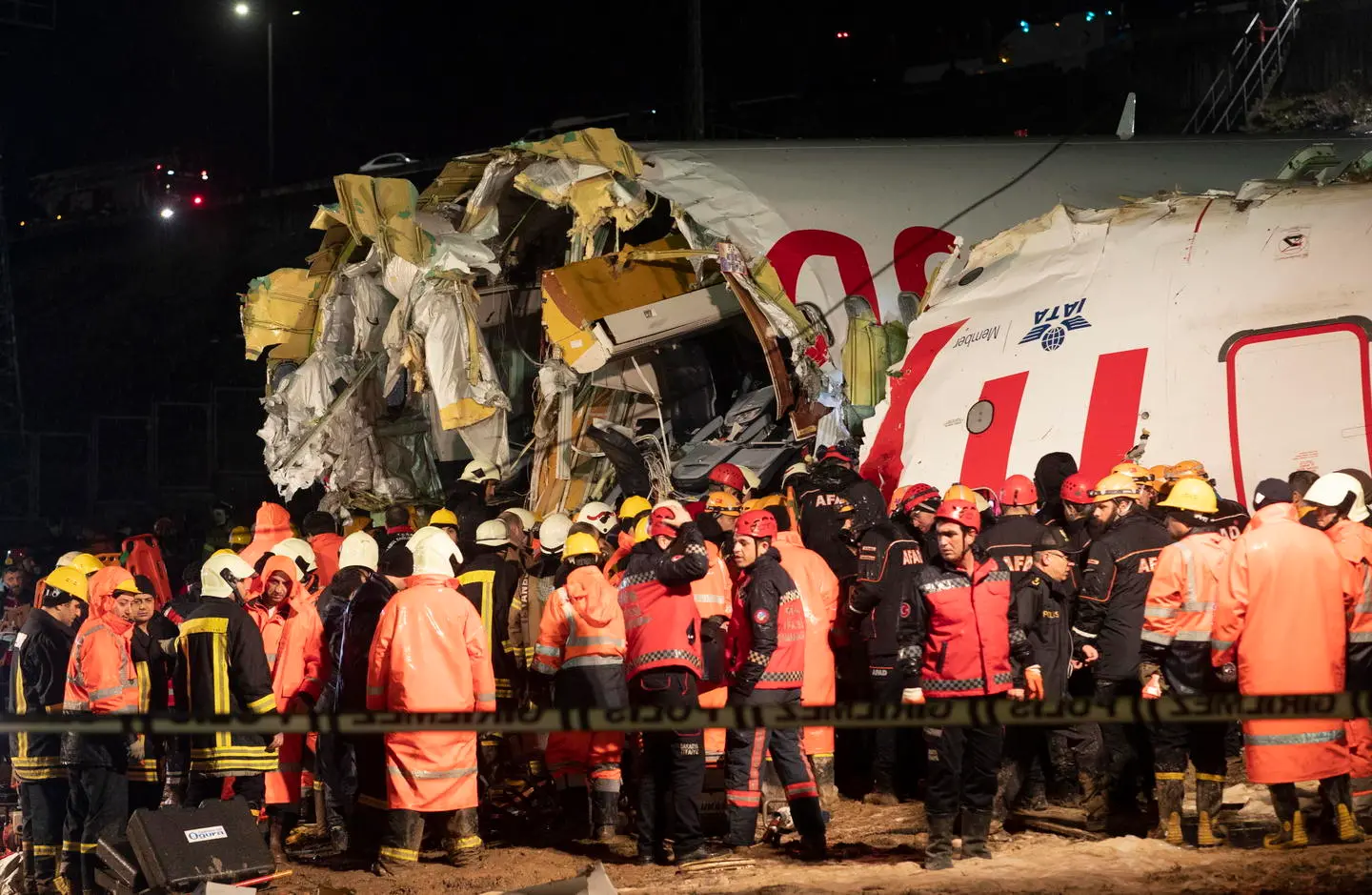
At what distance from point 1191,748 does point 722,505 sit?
342 cm

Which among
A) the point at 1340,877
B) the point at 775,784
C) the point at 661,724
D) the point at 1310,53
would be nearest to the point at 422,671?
the point at 775,784

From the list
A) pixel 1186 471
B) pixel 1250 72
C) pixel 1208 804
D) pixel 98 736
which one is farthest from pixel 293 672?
pixel 1250 72

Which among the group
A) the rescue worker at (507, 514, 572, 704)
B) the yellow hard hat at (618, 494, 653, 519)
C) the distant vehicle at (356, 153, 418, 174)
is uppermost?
the distant vehicle at (356, 153, 418, 174)

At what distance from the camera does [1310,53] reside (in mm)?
24781

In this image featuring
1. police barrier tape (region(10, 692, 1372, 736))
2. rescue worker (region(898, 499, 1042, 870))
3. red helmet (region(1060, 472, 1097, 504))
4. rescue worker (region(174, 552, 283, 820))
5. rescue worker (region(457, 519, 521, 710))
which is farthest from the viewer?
rescue worker (region(457, 519, 521, 710))

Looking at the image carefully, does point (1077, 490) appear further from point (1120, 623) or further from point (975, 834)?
point (975, 834)

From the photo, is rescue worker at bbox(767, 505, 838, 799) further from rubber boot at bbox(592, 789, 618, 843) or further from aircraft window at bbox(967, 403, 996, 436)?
aircraft window at bbox(967, 403, 996, 436)

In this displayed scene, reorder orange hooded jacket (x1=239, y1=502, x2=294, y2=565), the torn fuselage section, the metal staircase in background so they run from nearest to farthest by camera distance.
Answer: orange hooded jacket (x1=239, y1=502, x2=294, y2=565), the torn fuselage section, the metal staircase in background

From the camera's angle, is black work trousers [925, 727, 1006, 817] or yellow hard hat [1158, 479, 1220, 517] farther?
yellow hard hat [1158, 479, 1220, 517]

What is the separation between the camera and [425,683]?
8258 mm

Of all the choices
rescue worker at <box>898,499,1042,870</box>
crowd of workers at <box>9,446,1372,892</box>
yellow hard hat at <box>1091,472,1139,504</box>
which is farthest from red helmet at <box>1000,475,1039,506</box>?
rescue worker at <box>898,499,1042,870</box>

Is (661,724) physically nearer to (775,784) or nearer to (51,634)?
(775,784)

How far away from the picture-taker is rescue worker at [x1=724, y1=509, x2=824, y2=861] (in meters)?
8.07

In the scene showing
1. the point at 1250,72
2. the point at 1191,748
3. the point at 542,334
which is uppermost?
the point at 1250,72
